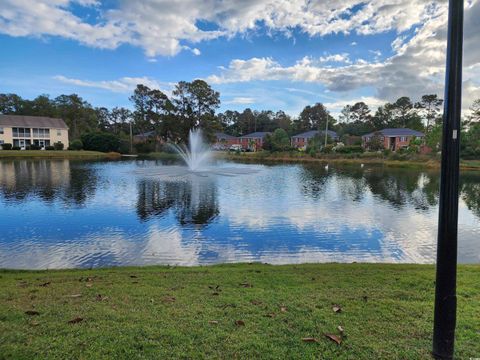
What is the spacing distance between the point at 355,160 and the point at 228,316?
50741 millimetres

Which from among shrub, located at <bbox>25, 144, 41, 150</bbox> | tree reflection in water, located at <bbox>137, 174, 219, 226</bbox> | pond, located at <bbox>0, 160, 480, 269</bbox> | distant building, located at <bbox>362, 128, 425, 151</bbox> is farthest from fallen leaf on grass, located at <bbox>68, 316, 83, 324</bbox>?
distant building, located at <bbox>362, 128, 425, 151</bbox>

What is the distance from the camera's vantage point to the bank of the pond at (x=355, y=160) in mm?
43094

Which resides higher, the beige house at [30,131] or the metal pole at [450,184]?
the beige house at [30,131]

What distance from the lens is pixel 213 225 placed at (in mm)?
12016

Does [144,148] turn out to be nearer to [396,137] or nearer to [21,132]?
[21,132]

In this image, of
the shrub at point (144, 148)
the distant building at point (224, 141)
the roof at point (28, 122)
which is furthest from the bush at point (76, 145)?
the distant building at point (224, 141)

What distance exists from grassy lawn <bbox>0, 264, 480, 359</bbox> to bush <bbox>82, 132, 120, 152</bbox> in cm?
6151

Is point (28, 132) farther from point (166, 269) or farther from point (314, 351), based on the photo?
point (314, 351)

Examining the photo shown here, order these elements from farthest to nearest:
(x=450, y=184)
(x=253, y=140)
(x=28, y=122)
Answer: (x=253, y=140) → (x=28, y=122) → (x=450, y=184)

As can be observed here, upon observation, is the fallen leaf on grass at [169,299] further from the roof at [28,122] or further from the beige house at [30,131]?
the roof at [28,122]

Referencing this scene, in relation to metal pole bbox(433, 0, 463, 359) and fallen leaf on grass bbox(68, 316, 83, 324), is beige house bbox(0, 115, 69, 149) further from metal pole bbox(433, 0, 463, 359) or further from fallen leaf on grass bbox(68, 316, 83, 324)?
metal pole bbox(433, 0, 463, 359)

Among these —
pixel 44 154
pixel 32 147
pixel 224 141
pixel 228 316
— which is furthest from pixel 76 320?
pixel 224 141

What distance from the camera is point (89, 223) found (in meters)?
12.0

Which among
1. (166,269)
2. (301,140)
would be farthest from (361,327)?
(301,140)
